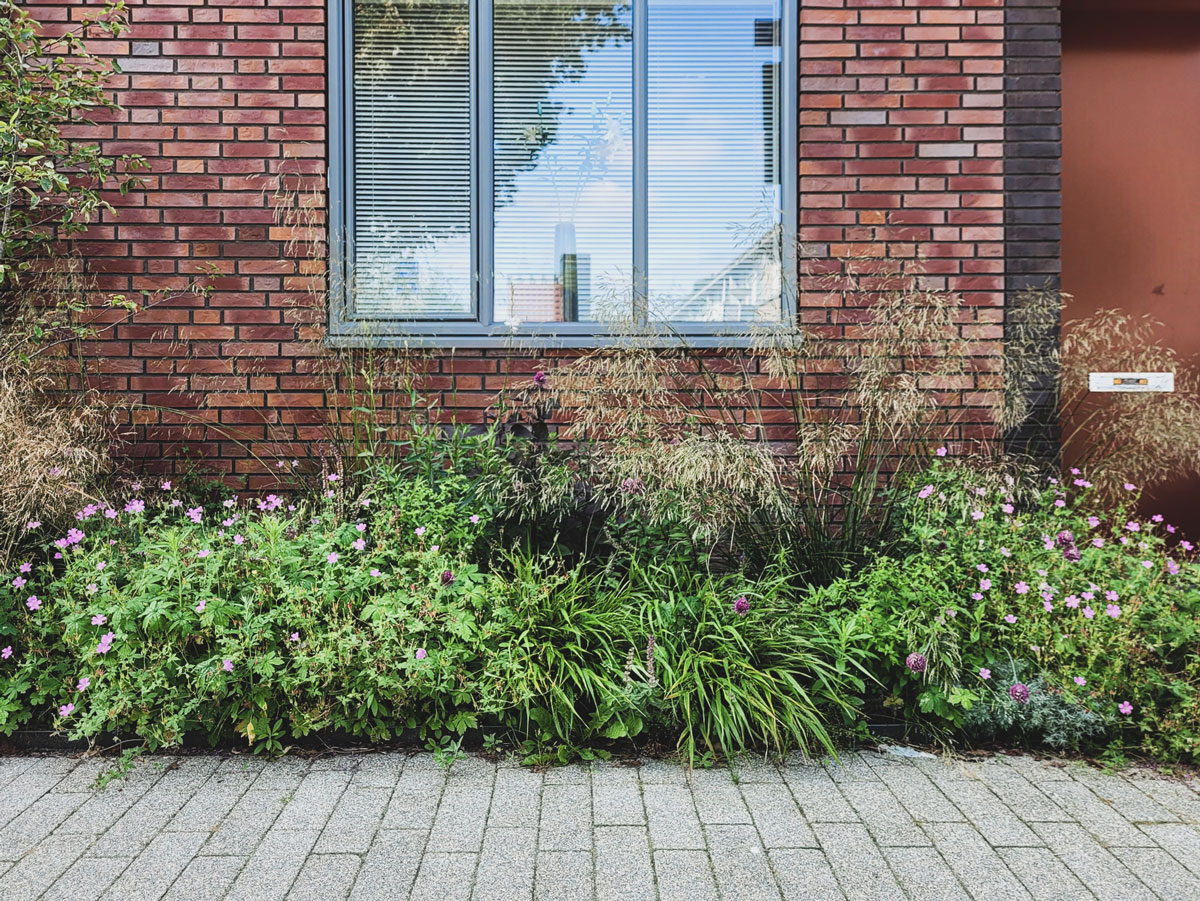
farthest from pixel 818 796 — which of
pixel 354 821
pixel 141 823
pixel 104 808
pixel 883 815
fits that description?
pixel 104 808

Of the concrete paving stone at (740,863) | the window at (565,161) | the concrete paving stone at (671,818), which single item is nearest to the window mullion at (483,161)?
the window at (565,161)

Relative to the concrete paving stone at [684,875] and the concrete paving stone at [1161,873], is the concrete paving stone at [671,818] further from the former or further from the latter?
the concrete paving stone at [1161,873]

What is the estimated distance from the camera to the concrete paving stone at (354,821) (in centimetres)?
232

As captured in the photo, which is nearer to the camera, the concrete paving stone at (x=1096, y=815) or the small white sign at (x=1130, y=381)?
the concrete paving stone at (x=1096, y=815)

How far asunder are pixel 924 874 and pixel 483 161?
369 centimetres

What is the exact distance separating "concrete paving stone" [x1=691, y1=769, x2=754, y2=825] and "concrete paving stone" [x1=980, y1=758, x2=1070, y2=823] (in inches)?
32.1

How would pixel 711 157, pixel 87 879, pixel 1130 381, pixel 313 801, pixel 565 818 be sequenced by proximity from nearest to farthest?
pixel 87 879 → pixel 565 818 → pixel 313 801 → pixel 1130 381 → pixel 711 157

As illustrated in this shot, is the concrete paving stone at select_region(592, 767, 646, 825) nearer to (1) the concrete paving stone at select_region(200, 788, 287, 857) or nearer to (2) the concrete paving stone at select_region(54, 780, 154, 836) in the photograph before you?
(1) the concrete paving stone at select_region(200, 788, 287, 857)

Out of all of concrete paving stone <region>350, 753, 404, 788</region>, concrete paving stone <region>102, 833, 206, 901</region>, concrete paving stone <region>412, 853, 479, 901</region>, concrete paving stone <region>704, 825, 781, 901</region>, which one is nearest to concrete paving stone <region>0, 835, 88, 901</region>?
concrete paving stone <region>102, 833, 206, 901</region>

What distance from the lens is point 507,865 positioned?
87.6 inches

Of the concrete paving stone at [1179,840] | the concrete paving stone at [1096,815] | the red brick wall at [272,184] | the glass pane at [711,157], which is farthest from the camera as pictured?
the glass pane at [711,157]

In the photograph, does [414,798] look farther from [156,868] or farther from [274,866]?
[156,868]

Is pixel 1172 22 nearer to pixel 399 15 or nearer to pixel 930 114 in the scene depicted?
pixel 930 114

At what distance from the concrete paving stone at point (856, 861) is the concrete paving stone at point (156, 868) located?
1.71 metres
